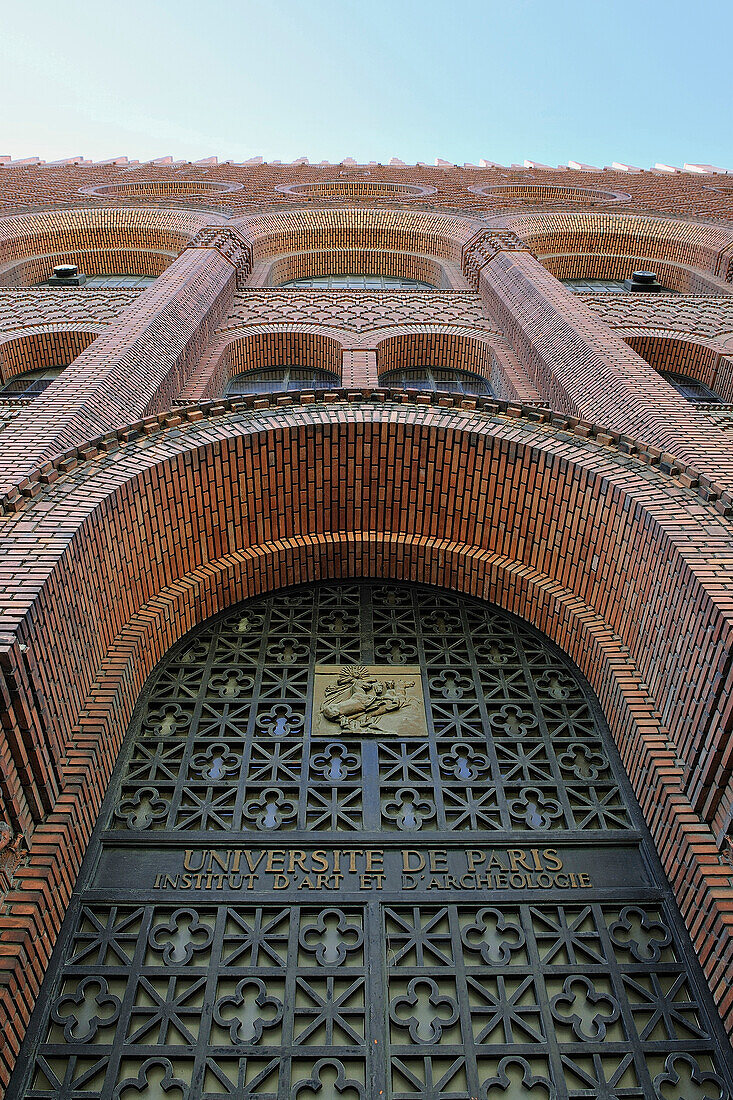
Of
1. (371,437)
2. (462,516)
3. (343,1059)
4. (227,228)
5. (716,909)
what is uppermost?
(227,228)

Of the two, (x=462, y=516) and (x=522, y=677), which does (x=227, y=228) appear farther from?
(x=522, y=677)

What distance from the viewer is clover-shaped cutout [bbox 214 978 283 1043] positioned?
4.18 metres

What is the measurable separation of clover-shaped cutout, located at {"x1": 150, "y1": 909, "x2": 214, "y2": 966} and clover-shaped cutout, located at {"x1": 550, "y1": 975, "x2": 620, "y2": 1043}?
Answer: 2.00m

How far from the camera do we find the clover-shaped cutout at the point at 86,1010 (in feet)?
13.7

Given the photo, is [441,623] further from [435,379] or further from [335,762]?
[435,379]

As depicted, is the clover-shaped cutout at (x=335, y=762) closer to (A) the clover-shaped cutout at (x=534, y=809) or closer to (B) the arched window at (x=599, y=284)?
(A) the clover-shaped cutout at (x=534, y=809)

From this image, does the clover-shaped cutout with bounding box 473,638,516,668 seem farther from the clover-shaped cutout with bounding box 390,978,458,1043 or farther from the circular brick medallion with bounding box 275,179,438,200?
the circular brick medallion with bounding box 275,179,438,200

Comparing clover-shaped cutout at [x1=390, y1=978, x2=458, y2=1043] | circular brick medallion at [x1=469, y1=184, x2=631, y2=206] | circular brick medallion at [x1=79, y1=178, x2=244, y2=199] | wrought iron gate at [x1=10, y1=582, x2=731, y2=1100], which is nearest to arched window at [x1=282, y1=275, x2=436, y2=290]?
circular brick medallion at [x1=469, y1=184, x2=631, y2=206]

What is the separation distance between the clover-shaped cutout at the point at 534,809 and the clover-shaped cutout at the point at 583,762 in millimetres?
337

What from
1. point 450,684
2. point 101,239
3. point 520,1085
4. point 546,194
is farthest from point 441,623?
point 546,194

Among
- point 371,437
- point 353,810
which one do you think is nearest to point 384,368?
point 371,437

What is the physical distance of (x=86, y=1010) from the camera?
428cm

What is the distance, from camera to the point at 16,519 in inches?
215

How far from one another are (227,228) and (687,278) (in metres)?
8.41
